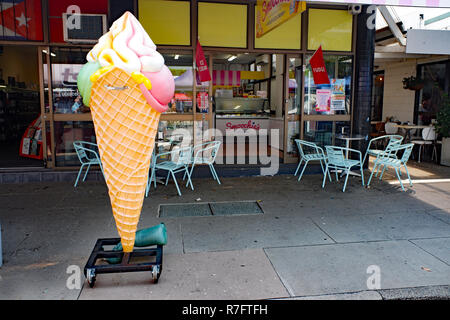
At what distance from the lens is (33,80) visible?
14.3 meters

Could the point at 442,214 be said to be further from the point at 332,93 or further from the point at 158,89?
the point at 158,89

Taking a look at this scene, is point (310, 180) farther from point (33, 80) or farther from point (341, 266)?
point (33, 80)

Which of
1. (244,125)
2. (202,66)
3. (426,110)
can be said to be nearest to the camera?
(202,66)

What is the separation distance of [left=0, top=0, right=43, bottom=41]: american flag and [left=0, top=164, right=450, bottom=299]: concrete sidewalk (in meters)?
2.73

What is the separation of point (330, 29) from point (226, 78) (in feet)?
24.5

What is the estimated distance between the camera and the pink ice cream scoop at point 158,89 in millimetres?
2775

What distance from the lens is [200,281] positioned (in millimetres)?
3129

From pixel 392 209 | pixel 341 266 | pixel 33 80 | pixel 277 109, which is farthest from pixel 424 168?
pixel 33 80

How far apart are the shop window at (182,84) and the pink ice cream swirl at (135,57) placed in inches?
177

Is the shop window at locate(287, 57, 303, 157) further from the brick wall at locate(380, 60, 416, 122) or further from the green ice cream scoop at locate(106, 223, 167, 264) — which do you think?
the brick wall at locate(380, 60, 416, 122)

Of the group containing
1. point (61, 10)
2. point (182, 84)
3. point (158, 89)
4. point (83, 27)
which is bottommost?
point (158, 89)

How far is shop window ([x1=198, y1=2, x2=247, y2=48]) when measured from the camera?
23.6ft

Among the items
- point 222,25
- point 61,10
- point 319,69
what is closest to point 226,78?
point 222,25

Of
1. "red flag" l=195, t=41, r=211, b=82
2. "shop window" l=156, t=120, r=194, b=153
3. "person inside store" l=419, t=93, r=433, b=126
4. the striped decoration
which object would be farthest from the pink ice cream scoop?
the striped decoration
